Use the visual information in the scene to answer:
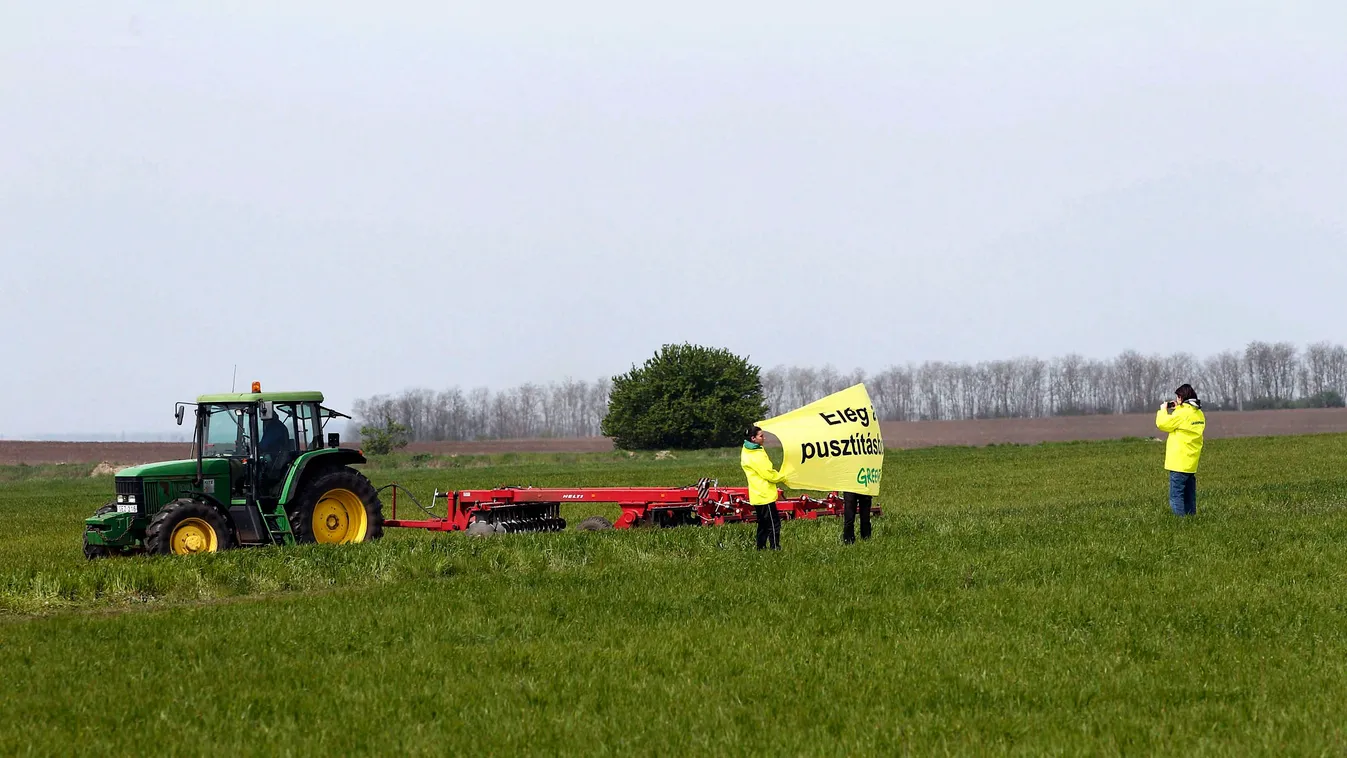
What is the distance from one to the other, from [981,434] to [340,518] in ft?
242

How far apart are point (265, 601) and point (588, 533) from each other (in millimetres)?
6450

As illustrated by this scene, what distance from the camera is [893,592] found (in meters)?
11.9

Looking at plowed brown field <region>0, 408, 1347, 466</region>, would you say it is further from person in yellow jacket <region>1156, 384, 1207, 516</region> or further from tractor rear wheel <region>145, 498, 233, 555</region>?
tractor rear wheel <region>145, 498, 233, 555</region>

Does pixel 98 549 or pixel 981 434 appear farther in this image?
pixel 981 434

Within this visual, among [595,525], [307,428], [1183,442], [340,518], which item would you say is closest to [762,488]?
[595,525]

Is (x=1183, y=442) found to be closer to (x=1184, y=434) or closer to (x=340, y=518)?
(x=1184, y=434)

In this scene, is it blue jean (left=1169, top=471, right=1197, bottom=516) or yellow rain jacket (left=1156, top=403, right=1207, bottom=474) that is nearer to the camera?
yellow rain jacket (left=1156, top=403, right=1207, bottom=474)

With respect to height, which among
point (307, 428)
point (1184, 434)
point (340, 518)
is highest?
point (307, 428)

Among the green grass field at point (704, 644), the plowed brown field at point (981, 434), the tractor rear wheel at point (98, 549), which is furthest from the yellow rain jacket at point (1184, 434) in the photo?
the plowed brown field at point (981, 434)

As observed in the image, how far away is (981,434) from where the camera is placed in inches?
3393

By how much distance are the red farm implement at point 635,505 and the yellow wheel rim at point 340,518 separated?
5.29 feet

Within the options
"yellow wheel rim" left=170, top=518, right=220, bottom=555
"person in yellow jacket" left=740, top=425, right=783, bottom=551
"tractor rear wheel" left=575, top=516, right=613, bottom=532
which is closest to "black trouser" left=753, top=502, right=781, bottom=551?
"person in yellow jacket" left=740, top=425, right=783, bottom=551

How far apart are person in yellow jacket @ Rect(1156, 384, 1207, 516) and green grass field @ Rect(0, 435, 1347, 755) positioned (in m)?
1.41

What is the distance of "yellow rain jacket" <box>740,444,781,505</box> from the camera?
16.0 m
